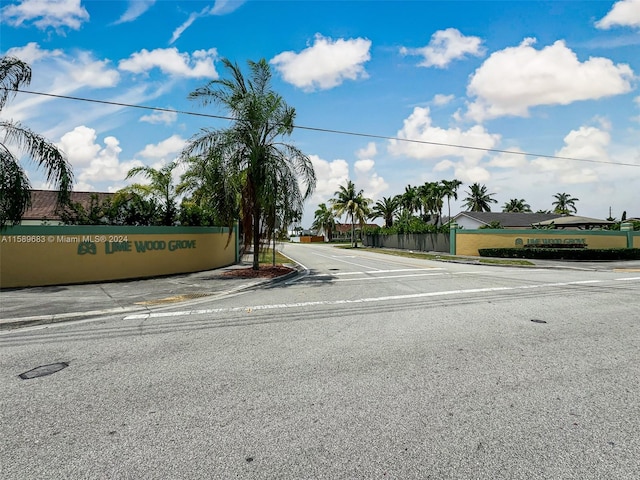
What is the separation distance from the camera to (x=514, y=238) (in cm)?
2936

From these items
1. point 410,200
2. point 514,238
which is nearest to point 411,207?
point 410,200

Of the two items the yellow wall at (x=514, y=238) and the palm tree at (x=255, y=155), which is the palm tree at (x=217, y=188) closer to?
the palm tree at (x=255, y=155)

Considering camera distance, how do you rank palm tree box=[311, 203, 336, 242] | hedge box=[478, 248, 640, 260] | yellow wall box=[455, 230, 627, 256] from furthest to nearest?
palm tree box=[311, 203, 336, 242]
yellow wall box=[455, 230, 627, 256]
hedge box=[478, 248, 640, 260]

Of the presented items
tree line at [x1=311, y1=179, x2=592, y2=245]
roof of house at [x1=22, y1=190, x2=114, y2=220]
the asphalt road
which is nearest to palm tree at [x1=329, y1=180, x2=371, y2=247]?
tree line at [x1=311, y1=179, x2=592, y2=245]

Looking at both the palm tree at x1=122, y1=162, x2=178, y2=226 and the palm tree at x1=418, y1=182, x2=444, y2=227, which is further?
the palm tree at x1=418, y1=182, x2=444, y2=227

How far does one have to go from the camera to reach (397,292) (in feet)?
35.9

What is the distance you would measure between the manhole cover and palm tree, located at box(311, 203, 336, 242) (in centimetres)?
7356

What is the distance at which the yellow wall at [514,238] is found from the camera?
1153 inches

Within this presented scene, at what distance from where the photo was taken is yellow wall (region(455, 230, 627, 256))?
96.1ft

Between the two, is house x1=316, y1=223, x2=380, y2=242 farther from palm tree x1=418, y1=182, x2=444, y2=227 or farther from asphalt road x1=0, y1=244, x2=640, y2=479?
asphalt road x1=0, y1=244, x2=640, y2=479

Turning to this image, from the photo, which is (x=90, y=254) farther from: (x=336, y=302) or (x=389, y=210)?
(x=389, y=210)

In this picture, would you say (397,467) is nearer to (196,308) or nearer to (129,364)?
(129,364)

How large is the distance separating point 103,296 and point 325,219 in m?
79.0

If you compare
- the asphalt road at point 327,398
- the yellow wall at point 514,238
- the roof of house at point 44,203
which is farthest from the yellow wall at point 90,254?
the yellow wall at point 514,238
